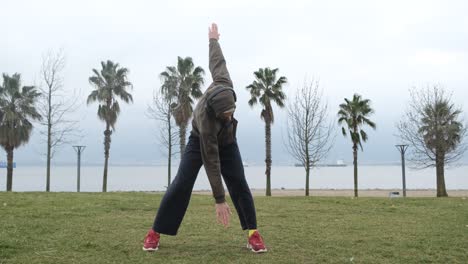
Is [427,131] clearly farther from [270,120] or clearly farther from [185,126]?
[185,126]

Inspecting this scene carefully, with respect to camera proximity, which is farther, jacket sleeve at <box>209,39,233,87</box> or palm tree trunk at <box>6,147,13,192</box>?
palm tree trunk at <box>6,147,13,192</box>

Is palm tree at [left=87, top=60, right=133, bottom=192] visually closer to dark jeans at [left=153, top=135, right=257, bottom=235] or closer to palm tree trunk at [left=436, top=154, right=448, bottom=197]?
palm tree trunk at [left=436, top=154, right=448, bottom=197]

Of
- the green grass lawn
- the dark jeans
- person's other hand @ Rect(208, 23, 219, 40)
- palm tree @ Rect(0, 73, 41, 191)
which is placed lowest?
the green grass lawn

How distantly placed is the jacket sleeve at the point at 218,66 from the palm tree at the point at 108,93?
106 feet

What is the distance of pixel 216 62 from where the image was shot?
16.6ft

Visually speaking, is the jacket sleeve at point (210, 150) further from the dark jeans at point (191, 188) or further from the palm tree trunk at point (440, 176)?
the palm tree trunk at point (440, 176)

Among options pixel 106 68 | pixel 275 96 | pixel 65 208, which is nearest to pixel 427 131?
pixel 275 96

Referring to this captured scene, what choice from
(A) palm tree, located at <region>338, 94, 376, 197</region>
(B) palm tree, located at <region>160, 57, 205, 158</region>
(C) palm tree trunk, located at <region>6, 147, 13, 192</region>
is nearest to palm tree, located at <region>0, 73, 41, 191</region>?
(C) palm tree trunk, located at <region>6, 147, 13, 192</region>

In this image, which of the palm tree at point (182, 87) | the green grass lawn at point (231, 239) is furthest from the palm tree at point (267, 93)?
the green grass lawn at point (231, 239)

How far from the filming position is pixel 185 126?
33562 millimetres

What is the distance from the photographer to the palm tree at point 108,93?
119ft

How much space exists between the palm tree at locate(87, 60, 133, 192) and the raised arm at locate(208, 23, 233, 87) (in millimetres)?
32347

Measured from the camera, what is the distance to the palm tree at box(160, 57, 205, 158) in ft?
108

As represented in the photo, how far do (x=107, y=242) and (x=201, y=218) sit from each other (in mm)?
2802
